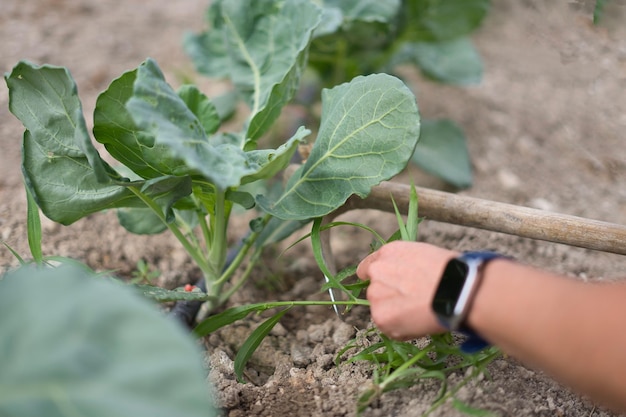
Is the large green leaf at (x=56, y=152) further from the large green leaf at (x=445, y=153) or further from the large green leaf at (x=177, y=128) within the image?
the large green leaf at (x=445, y=153)

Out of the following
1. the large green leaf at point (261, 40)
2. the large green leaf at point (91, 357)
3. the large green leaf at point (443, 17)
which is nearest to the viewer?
the large green leaf at point (91, 357)

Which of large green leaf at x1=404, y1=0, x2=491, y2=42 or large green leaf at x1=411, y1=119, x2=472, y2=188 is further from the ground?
large green leaf at x1=404, y1=0, x2=491, y2=42

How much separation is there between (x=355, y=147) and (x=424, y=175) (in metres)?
0.94

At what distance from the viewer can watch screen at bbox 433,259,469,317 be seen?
3.30ft

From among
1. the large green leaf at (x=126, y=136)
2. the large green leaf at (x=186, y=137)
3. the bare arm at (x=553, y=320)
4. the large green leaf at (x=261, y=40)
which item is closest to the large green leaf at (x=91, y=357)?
the large green leaf at (x=186, y=137)

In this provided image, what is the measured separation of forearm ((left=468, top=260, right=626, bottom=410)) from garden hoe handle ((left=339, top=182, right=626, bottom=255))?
0.44 metres

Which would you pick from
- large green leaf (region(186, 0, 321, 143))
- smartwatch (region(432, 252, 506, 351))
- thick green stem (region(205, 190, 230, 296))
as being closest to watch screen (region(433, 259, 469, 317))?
smartwatch (region(432, 252, 506, 351))

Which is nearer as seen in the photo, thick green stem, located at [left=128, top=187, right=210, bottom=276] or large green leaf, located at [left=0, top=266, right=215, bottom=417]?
large green leaf, located at [left=0, top=266, right=215, bottom=417]

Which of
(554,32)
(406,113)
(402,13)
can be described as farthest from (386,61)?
(406,113)

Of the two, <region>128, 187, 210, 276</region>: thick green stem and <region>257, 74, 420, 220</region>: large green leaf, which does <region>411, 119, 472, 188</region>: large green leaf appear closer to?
<region>257, 74, 420, 220</region>: large green leaf

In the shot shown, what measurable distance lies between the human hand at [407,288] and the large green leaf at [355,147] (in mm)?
253

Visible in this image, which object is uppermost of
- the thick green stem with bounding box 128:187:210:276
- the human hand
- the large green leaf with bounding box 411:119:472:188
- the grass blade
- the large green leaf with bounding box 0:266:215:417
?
the large green leaf with bounding box 0:266:215:417

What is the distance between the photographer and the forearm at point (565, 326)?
87 centimetres

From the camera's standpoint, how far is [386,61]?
234 centimetres
